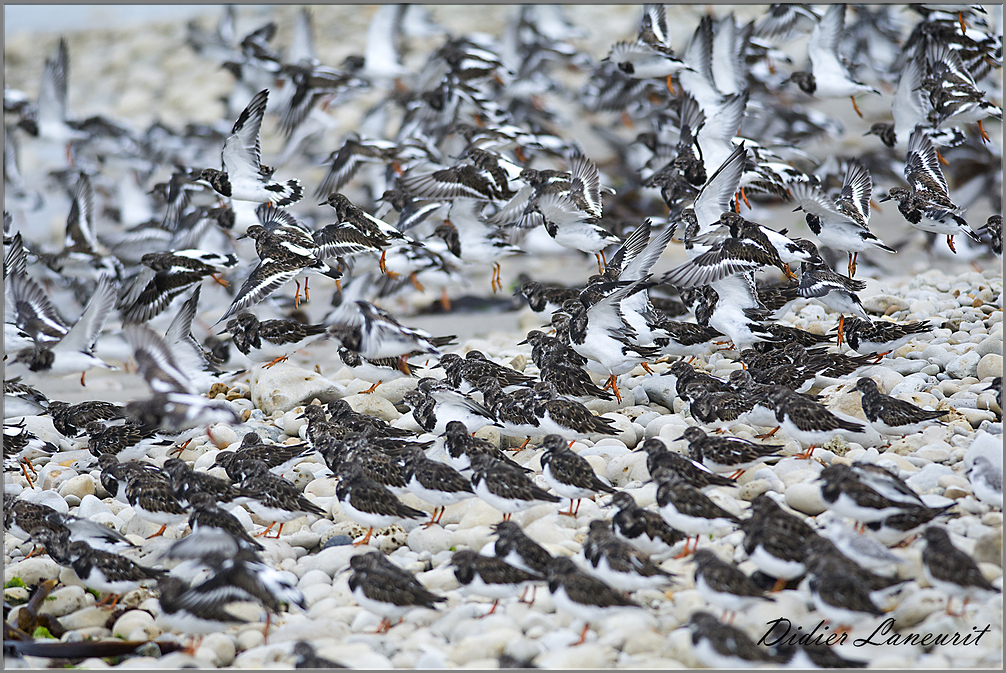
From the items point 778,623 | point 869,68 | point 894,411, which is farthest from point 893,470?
point 869,68

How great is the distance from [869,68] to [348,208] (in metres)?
9.30

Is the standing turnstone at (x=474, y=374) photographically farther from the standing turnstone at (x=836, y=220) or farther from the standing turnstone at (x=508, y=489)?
the standing turnstone at (x=836, y=220)

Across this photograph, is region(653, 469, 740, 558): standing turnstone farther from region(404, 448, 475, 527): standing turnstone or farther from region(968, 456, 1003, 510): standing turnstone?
region(968, 456, 1003, 510): standing turnstone

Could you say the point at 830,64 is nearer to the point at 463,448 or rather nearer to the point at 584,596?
the point at 463,448

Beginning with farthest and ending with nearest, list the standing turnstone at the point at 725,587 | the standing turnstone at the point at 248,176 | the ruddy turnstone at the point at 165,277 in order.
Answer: the standing turnstone at the point at 248,176 → the ruddy turnstone at the point at 165,277 → the standing turnstone at the point at 725,587

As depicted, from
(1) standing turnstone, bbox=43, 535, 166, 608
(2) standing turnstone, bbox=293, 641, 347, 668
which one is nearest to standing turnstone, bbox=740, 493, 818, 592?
(2) standing turnstone, bbox=293, 641, 347, 668

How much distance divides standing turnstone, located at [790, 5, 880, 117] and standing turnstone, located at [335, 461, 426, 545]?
24.5ft

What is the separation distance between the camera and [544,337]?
23.3ft

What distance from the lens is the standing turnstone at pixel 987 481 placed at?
4.55 metres

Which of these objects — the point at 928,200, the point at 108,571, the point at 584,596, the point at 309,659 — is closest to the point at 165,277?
the point at 108,571

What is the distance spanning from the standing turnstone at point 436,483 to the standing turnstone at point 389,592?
73cm

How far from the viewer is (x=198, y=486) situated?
5266 mm

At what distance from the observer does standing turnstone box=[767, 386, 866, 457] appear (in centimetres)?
519

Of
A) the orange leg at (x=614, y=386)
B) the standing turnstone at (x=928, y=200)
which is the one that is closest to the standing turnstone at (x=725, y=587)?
the orange leg at (x=614, y=386)
